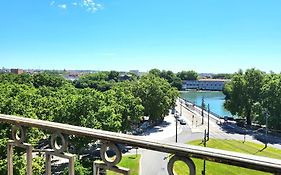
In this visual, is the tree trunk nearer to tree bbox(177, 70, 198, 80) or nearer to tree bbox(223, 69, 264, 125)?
tree bbox(223, 69, 264, 125)

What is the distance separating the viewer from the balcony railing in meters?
1.42

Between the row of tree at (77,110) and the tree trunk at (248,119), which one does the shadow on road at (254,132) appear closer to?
the tree trunk at (248,119)

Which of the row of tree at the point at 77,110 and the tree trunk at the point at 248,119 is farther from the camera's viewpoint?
the tree trunk at the point at 248,119

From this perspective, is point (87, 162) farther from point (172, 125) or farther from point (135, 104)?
point (172, 125)

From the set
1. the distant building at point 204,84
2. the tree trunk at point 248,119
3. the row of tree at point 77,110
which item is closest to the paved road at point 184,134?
the tree trunk at point 248,119

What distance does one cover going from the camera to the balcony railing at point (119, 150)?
1421mm

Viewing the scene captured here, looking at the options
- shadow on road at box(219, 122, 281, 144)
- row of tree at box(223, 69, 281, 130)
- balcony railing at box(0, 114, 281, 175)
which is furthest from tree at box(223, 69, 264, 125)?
balcony railing at box(0, 114, 281, 175)

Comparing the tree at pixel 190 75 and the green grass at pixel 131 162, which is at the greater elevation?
the tree at pixel 190 75

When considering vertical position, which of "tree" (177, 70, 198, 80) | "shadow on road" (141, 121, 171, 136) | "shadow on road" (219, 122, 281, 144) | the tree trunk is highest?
"tree" (177, 70, 198, 80)

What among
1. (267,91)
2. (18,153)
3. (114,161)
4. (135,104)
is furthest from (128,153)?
(114,161)

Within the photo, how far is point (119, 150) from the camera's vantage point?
1802mm

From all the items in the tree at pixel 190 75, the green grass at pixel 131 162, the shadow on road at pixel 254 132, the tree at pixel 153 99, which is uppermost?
the tree at pixel 190 75

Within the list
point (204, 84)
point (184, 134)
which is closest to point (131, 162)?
point (184, 134)

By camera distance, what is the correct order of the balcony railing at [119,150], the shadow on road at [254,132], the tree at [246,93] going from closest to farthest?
the balcony railing at [119,150], the shadow on road at [254,132], the tree at [246,93]
